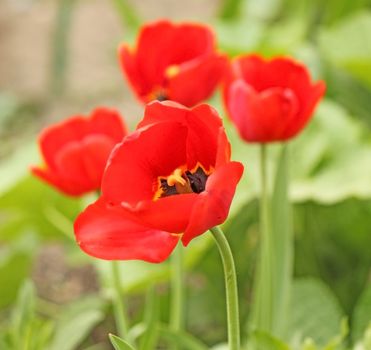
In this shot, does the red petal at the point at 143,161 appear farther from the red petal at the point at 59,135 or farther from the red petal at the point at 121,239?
the red petal at the point at 59,135

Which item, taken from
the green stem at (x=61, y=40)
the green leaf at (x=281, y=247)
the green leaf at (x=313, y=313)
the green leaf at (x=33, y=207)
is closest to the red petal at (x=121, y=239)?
the green leaf at (x=281, y=247)

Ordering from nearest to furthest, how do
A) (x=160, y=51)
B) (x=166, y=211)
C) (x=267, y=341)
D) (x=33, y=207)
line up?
1. (x=166, y=211)
2. (x=267, y=341)
3. (x=160, y=51)
4. (x=33, y=207)

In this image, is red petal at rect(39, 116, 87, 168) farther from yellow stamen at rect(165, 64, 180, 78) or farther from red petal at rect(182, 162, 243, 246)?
red petal at rect(182, 162, 243, 246)

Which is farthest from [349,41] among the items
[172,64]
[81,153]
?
[81,153]

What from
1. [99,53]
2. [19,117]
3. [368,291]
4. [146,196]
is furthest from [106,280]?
[99,53]

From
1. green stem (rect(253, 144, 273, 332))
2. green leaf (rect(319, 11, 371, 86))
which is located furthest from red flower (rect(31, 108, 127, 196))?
green leaf (rect(319, 11, 371, 86))

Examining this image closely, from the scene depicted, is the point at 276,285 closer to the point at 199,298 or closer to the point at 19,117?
the point at 199,298

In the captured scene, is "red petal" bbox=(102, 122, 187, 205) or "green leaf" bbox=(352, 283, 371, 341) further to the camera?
"green leaf" bbox=(352, 283, 371, 341)

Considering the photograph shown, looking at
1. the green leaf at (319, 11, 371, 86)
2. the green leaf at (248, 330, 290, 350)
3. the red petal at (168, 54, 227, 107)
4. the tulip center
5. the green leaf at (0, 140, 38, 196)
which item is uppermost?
the green leaf at (319, 11, 371, 86)

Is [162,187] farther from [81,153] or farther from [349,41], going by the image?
[349,41]
